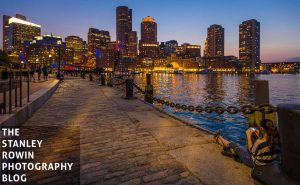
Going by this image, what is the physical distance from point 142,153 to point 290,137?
2.80 metres

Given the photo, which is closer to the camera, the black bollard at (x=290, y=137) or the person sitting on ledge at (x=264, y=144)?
the black bollard at (x=290, y=137)

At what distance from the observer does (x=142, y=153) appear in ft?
16.0

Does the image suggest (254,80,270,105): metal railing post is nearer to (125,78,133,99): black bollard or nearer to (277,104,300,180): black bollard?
(277,104,300,180): black bollard

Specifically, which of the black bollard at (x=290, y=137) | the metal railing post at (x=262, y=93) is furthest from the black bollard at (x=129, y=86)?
the black bollard at (x=290, y=137)

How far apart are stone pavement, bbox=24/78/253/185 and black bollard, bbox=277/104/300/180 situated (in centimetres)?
70

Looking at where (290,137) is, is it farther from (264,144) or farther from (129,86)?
(129,86)

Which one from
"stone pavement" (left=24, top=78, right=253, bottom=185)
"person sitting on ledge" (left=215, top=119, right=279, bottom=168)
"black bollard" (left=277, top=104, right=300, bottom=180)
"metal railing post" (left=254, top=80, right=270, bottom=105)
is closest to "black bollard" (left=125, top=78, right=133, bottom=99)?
"stone pavement" (left=24, top=78, right=253, bottom=185)

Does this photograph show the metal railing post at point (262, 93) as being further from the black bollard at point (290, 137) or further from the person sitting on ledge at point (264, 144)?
the black bollard at point (290, 137)

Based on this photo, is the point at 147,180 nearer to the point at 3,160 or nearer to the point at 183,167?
the point at 183,167

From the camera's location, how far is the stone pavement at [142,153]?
381 cm

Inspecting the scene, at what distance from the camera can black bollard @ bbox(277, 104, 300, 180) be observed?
3095 millimetres

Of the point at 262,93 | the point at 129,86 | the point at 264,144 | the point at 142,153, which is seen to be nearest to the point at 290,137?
the point at 264,144

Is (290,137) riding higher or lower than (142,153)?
higher

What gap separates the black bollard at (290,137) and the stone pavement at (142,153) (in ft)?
2.29
